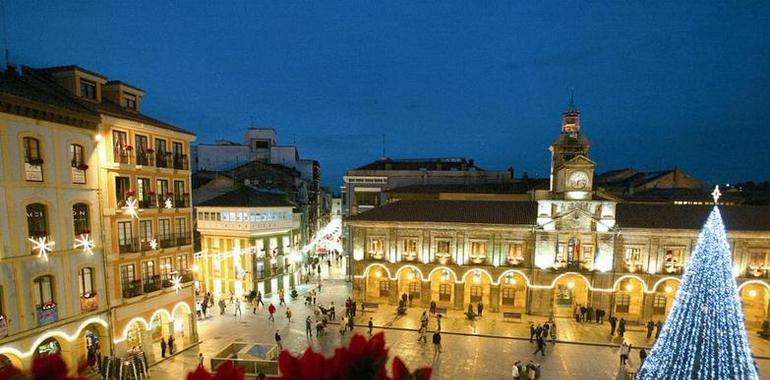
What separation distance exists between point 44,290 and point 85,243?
2.59 m

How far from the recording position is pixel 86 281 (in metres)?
20.0

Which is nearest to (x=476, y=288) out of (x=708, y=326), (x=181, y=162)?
(x=708, y=326)

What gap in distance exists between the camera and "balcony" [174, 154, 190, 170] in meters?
25.0

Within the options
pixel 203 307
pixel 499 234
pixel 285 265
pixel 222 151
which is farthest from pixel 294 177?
pixel 499 234

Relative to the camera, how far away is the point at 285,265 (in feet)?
133

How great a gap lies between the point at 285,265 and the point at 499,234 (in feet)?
72.5

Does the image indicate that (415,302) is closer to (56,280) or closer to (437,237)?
(437,237)

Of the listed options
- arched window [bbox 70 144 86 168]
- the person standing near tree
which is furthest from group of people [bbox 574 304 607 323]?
arched window [bbox 70 144 86 168]

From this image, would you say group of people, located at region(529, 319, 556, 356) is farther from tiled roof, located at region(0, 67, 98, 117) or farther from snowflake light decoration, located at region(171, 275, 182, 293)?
tiled roof, located at region(0, 67, 98, 117)

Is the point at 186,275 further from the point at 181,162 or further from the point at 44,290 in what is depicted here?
the point at 44,290

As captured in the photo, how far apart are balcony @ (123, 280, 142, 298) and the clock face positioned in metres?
32.0

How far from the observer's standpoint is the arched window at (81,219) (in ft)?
63.7

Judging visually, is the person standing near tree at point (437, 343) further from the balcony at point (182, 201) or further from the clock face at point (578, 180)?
the balcony at point (182, 201)

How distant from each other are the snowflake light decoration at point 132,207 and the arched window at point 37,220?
3.51m
